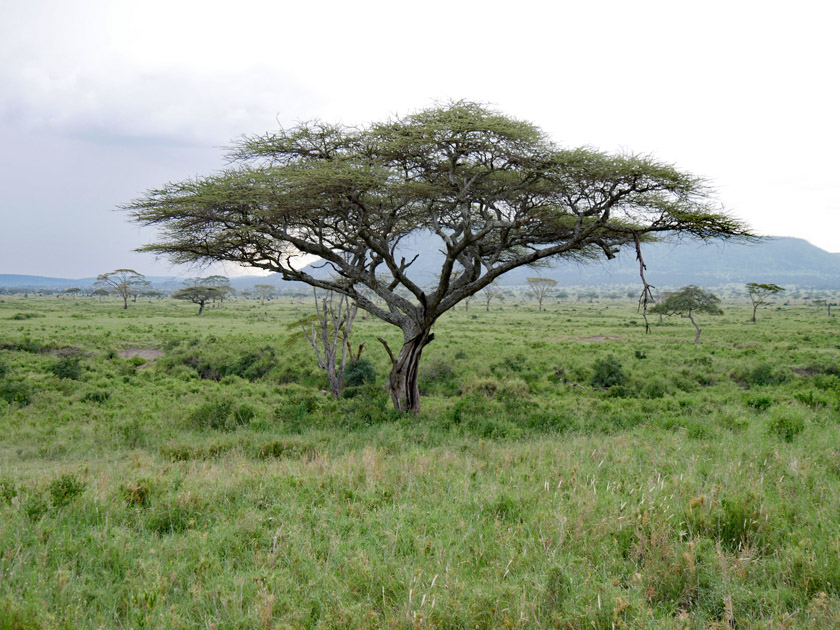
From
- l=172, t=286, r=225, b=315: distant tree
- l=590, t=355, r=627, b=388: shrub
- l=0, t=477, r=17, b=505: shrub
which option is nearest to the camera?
l=0, t=477, r=17, b=505: shrub

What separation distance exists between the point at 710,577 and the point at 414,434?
6673mm

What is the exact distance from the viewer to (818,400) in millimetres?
12141

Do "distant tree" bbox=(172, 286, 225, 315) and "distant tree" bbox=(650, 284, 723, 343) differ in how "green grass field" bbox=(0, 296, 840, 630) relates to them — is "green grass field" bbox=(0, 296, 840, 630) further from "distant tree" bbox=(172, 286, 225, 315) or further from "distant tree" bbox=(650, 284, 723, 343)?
"distant tree" bbox=(172, 286, 225, 315)

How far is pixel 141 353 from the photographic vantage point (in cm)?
2641

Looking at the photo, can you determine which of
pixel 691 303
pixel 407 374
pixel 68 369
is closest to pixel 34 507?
pixel 407 374

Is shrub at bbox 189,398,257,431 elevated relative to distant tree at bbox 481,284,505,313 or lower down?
lower down

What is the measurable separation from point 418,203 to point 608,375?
10.6 meters

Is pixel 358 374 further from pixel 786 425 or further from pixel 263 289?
pixel 263 289

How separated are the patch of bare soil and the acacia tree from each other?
628 inches

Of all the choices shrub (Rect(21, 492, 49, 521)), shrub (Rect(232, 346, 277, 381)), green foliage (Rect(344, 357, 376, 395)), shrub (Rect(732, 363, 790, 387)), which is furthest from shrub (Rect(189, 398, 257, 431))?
shrub (Rect(732, 363, 790, 387))

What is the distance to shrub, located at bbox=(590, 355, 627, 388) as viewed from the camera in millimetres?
18000

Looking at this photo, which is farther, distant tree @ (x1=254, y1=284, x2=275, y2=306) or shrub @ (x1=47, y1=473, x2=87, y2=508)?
distant tree @ (x1=254, y1=284, x2=275, y2=306)

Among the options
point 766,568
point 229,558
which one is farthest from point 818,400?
point 229,558

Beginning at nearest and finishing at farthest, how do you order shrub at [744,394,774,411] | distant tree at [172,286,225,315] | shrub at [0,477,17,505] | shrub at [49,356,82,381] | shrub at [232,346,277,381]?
shrub at [0,477,17,505] → shrub at [744,394,774,411] → shrub at [49,356,82,381] → shrub at [232,346,277,381] → distant tree at [172,286,225,315]
